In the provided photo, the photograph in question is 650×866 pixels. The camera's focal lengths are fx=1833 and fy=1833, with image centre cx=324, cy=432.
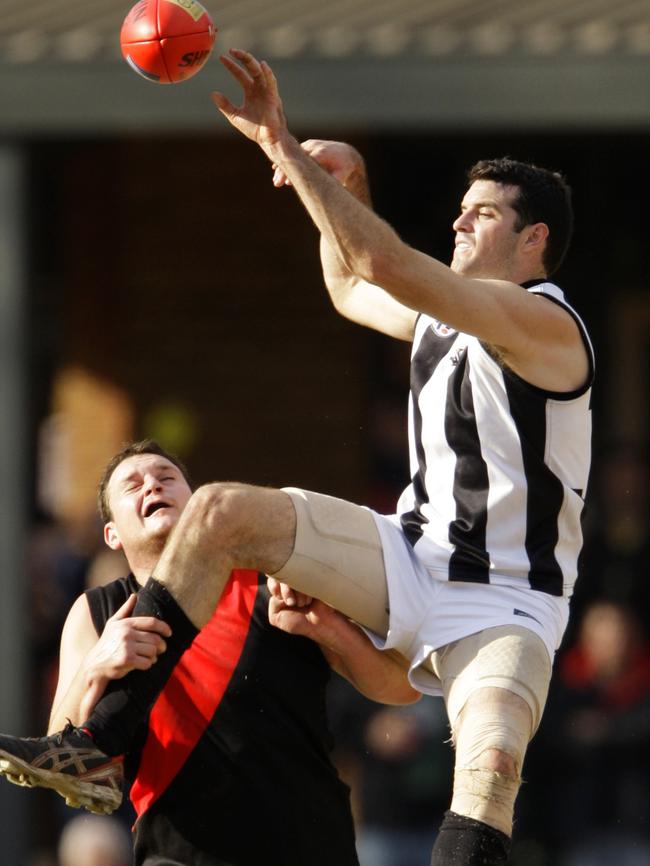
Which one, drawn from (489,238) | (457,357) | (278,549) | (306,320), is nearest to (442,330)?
(457,357)

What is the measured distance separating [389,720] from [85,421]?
297 cm

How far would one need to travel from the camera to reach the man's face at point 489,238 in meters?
5.88

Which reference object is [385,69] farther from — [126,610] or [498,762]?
[498,762]

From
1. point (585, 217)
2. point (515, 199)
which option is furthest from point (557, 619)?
point (585, 217)

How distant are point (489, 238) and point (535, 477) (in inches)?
32.1

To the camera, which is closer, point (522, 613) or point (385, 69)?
point (522, 613)

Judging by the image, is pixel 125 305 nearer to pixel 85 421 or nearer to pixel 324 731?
pixel 85 421

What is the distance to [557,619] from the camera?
5695 mm

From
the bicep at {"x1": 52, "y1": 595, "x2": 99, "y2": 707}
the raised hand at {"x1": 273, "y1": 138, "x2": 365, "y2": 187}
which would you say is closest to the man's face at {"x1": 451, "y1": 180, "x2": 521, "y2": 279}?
the raised hand at {"x1": 273, "y1": 138, "x2": 365, "y2": 187}

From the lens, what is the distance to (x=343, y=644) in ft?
18.5

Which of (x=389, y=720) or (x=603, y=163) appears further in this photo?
(x=603, y=163)

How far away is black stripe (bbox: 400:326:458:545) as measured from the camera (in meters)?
5.82

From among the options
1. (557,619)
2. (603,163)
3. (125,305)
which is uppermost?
(603,163)

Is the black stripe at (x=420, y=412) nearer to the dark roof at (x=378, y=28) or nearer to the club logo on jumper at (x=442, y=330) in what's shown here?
the club logo on jumper at (x=442, y=330)
